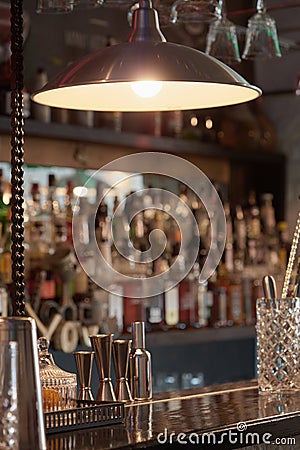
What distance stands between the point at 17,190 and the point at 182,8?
79 cm

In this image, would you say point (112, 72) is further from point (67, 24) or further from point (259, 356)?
point (67, 24)

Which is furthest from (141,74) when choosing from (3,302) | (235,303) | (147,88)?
(235,303)

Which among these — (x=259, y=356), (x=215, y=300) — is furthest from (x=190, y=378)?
(x=259, y=356)

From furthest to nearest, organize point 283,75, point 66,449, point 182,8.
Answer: point 283,75
point 182,8
point 66,449

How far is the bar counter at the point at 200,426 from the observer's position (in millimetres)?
1357

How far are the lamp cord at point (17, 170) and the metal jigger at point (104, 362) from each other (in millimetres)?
161

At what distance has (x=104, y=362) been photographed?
1677 millimetres

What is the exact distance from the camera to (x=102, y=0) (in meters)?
2.02

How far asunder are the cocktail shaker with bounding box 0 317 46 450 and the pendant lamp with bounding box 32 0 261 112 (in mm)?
504

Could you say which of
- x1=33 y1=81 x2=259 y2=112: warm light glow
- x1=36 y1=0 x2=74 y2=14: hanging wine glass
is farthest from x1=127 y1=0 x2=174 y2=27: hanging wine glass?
x1=33 y1=81 x2=259 y2=112: warm light glow

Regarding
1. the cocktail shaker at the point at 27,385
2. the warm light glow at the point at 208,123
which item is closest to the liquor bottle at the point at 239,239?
the warm light glow at the point at 208,123

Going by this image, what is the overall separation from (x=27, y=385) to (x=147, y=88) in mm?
731

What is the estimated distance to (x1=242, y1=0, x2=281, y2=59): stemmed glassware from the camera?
2.45 meters

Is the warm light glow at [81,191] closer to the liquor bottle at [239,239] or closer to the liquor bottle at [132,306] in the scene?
the liquor bottle at [132,306]
